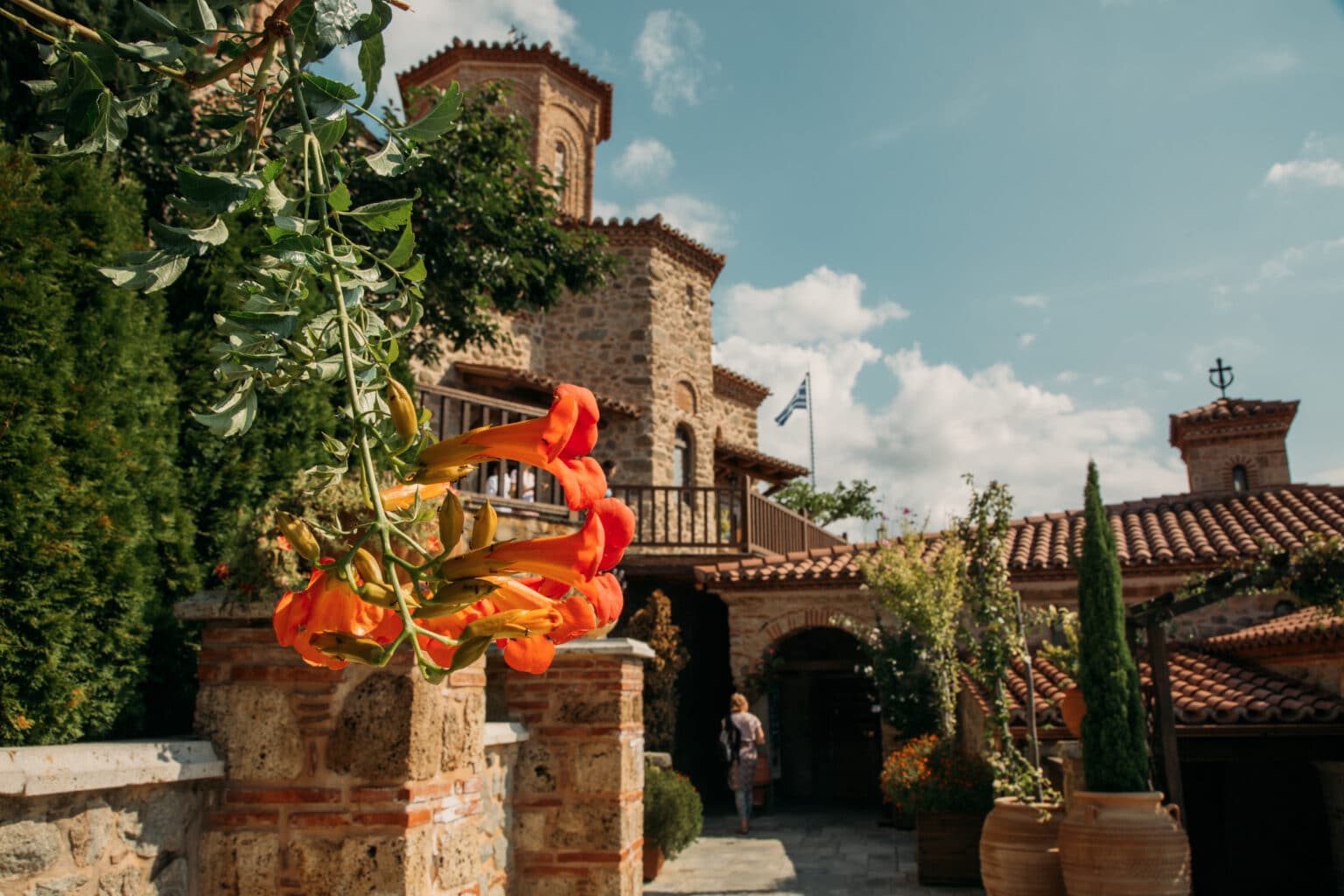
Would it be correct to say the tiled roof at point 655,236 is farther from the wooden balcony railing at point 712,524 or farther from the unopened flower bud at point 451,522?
the unopened flower bud at point 451,522

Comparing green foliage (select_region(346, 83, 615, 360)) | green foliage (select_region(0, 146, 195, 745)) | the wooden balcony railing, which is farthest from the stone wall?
the wooden balcony railing

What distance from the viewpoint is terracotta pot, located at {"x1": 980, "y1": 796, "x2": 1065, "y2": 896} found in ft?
22.1

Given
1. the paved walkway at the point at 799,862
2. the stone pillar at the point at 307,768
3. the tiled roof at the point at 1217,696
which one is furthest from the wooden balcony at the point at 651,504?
the stone pillar at the point at 307,768

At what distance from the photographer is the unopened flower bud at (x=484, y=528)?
925 millimetres

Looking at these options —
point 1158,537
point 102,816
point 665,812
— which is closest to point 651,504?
point 665,812

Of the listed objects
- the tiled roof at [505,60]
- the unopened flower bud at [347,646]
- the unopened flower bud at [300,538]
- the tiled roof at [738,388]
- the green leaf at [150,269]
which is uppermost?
the tiled roof at [505,60]

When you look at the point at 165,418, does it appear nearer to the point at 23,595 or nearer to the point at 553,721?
the point at 23,595

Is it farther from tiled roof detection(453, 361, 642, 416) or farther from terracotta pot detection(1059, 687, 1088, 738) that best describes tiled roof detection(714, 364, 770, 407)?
terracotta pot detection(1059, 687, 1088, 738)

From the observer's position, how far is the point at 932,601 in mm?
11359

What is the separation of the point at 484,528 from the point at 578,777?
3637 mm

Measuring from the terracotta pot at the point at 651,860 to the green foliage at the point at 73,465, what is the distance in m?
5.95

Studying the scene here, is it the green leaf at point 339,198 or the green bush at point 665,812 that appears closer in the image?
the green leaf at point 339,198

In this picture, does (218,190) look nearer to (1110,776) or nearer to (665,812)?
(1110,776)

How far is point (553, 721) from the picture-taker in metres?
4.36
